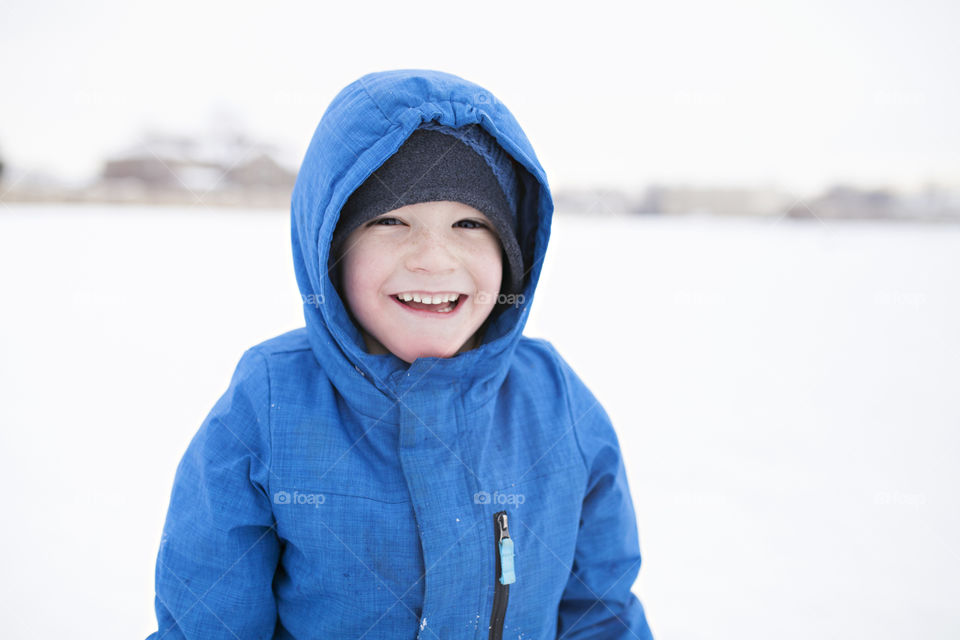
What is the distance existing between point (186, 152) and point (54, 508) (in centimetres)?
1828

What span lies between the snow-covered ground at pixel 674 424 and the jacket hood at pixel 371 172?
1.16 meters

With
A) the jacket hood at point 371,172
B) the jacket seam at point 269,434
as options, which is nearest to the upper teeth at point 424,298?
the jacket hood at point 371,172

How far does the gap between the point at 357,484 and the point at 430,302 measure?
33cm

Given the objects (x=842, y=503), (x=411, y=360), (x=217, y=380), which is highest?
(x=411, y=360)

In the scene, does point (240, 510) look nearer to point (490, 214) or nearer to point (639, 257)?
point (490, 214)

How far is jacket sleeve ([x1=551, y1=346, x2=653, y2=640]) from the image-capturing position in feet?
3.85

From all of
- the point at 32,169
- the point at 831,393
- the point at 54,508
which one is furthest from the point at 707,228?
the point at 32,169

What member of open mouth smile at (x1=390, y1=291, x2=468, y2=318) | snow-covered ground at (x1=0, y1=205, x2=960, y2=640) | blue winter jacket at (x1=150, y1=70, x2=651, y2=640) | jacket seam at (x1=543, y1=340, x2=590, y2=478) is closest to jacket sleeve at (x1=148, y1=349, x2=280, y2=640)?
blue winter jacket at (x1=150, y1=70, x2=651, y2=640)

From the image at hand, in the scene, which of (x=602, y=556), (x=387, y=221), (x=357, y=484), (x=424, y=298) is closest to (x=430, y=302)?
(x=424, y=298)

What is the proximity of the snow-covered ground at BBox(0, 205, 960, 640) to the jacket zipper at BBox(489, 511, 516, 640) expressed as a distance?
896mm

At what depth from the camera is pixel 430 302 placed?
3.34ft

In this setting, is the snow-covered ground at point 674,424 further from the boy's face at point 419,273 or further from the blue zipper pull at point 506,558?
the boy's face at point 419,273

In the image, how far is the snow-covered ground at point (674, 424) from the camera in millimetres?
1800

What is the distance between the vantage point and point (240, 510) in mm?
931
